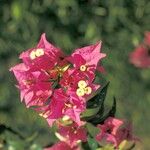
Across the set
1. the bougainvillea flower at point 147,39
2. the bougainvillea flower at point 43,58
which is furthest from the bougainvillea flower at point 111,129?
the bougainvillea flower at point 147,39

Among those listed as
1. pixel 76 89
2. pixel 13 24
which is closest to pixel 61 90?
pixel 76 89

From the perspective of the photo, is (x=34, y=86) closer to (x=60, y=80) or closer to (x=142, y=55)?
(x=60, y=80)

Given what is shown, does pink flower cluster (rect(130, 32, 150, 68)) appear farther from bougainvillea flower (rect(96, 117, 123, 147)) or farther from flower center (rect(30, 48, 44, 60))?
flower center (rect(30, 48, 44, 60))

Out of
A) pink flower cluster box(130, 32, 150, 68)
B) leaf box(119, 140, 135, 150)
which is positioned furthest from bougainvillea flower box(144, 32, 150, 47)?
leaf box(119, 140, 135, 150)

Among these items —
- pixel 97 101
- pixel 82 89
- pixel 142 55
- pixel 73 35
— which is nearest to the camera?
pixel 82 89

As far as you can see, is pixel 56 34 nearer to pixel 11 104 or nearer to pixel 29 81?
pixel 11 104

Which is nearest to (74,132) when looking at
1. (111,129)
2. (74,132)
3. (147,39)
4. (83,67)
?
(74,132)

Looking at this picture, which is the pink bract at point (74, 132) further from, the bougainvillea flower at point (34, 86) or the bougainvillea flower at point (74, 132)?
the bougainvillea flower at point (34, 86)
